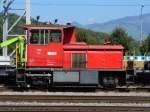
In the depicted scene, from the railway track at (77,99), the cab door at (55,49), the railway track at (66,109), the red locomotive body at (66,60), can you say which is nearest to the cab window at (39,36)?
the red locomotive body at (66,60)

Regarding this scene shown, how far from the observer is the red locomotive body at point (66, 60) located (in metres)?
25.0

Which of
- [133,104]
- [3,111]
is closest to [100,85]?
[133,104]

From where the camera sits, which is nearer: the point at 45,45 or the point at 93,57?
the point at 45,45

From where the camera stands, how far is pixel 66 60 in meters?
25.6

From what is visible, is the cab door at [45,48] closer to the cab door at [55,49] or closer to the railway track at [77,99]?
the cab door at [55,49]

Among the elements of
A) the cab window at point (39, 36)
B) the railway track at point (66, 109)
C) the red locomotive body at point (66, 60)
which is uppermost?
the cab window at point (39, 36)

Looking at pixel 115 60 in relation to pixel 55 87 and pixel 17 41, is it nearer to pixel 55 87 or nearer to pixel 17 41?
pixel 55 87

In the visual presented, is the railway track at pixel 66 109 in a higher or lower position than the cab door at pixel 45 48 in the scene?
lower

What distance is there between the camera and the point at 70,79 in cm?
2491

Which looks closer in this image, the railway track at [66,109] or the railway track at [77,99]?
the railway track at [66,109]

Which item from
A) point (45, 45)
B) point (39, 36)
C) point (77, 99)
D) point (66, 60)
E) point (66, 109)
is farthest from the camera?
point (66, 60)

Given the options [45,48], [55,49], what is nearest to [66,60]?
[55,49]

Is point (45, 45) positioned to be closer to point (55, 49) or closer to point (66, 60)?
point (55, 49)

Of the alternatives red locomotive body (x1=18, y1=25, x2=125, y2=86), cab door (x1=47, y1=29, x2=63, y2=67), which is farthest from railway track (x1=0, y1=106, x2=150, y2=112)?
cab door (x1=47, y1=29, x2=63, y2=67)
